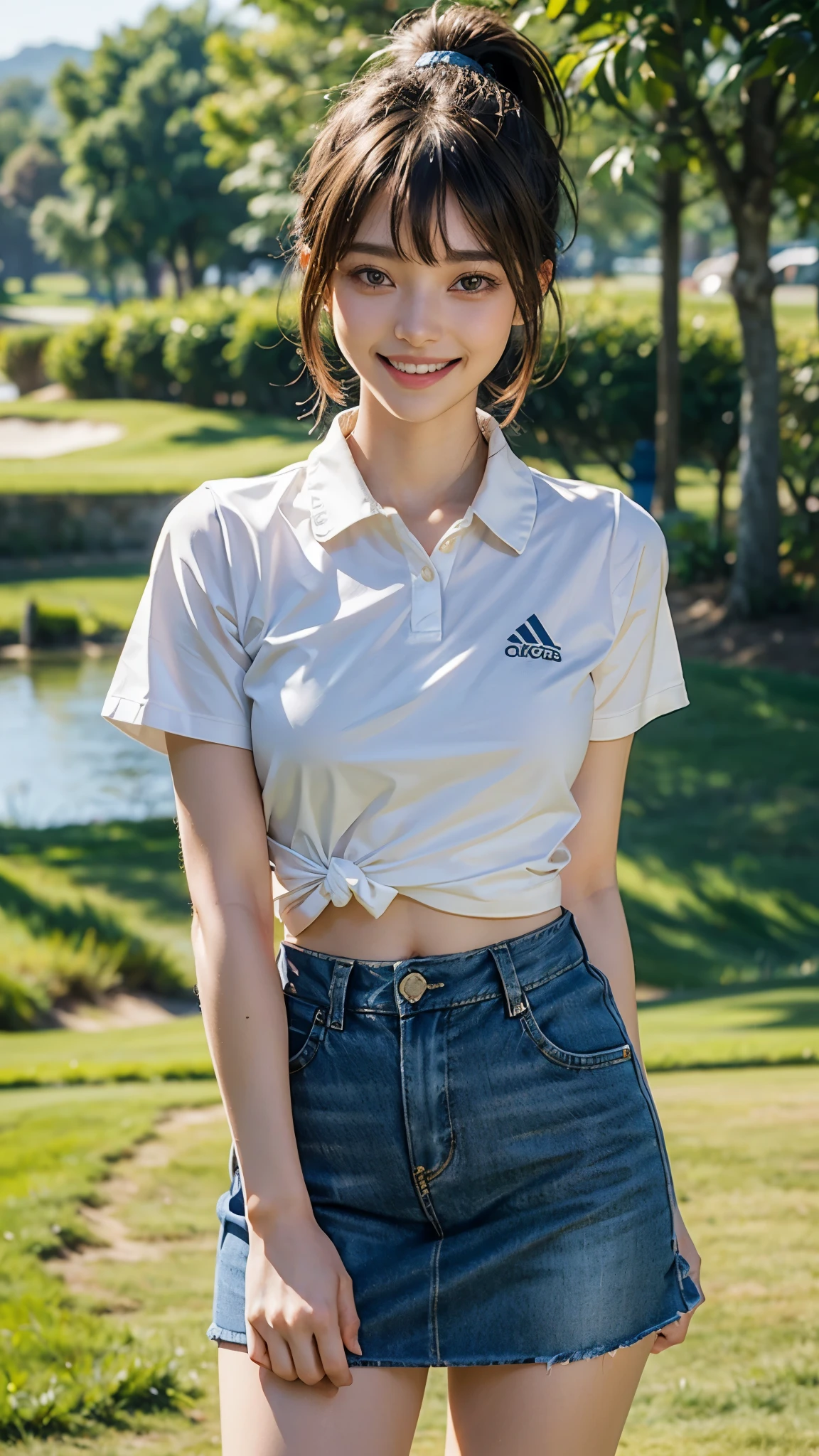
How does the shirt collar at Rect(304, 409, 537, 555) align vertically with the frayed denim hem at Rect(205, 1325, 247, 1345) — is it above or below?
above

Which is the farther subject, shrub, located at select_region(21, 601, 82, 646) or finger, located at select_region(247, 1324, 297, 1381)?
shrub, located at select_region(21, 601, 82, 646)

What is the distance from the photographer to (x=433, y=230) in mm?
1622

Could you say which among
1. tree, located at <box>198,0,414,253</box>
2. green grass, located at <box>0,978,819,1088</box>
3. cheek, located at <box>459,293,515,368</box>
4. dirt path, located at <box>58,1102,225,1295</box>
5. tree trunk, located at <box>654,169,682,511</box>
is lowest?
green grass, located at <box>0,978,819,1088</box>

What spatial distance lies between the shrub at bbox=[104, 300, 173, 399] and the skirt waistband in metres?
28.5

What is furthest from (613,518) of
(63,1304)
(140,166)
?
(140,166)

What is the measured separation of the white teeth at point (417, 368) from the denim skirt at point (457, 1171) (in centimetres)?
62

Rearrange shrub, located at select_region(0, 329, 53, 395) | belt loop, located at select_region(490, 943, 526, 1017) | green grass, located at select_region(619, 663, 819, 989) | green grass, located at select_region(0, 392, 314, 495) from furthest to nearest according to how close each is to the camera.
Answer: shrub, located at select_region(0, 329, 53, 395) < green grass, located at select_region(0, 392, 314, 495) < green grass, located at select_region(619, 663, 819, 989) < belt loop, located at select_region(490, 943, 526, 1017)

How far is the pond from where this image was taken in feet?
36.5

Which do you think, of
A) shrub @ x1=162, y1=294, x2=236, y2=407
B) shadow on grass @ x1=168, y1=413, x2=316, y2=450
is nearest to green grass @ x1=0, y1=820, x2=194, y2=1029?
shadow on grass @ x1=168, y1=413, x2=316, y2=450

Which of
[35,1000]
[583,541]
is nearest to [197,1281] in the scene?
[583,541]

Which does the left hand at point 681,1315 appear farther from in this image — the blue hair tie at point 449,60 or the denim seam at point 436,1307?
the blue hair tie at point 449,60

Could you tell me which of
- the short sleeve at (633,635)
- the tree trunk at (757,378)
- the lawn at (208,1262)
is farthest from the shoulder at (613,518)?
the tree trunk at (757,378)

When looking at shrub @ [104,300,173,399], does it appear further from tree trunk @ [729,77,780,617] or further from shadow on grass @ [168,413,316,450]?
tree trunk @ [729,77,780,617]

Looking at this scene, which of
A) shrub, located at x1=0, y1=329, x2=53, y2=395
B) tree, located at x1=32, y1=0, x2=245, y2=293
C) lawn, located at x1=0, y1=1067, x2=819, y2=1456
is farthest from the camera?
tree, located at x1=32, y1=0, x2=245, y2=293
